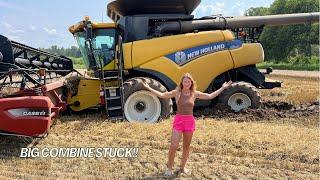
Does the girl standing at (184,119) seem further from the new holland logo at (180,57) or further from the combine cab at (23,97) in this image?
the new holland logo at (180,57)

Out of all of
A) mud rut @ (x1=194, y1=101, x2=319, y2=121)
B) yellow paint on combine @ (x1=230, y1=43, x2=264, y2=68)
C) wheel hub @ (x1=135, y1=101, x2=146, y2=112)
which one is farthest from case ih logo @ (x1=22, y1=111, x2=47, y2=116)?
yellow paint on combine @ (x1=230, y1=43, x2=264, y2=68)

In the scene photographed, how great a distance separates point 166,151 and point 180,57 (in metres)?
3.64

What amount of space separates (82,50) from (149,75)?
204cm

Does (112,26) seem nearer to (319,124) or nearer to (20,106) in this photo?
(20,106)

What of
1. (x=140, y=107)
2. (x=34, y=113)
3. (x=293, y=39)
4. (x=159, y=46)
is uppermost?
(x=159, y=46)

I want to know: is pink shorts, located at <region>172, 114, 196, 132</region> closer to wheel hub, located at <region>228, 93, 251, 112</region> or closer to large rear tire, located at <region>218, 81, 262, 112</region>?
large rear tire, located at <region>218, 81, 262, 112</region>

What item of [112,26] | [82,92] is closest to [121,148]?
[82,92]

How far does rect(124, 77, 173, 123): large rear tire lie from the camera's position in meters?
9.24

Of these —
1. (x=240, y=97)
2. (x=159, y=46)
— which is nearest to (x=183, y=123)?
(x=159, y=46)

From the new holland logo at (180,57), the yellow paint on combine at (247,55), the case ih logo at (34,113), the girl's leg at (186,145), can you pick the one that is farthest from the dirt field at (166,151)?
the yellow paint on combine at (247,55)

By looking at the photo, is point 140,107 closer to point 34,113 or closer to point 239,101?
point 239,101

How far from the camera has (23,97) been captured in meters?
6.94

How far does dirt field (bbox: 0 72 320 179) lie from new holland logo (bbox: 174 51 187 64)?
1.61 m

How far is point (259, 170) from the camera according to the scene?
5.95m
